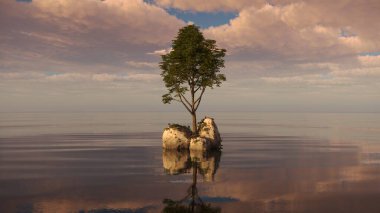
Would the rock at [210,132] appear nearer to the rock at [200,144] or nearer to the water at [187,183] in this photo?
the rock at [200,144]

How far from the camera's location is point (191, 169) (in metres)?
31.5

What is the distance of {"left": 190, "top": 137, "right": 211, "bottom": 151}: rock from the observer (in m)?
44.4

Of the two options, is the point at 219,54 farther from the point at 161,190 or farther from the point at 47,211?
the point at 47,211

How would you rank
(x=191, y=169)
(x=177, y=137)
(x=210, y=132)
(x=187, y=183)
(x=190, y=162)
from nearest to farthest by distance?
1. (x=187, y=183)
2. (x=191, y=169)
3. (x=190, y=162)
4. (x=210, y=132)
5. (x=177, y=137)

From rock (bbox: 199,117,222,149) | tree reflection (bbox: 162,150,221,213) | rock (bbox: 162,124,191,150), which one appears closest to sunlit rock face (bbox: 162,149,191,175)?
tree reflection (bbox: 162,150,221,213)

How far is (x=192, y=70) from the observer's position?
4759 cm

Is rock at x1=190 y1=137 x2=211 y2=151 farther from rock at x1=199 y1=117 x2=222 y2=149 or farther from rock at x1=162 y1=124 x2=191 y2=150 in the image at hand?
rock at x1=162 y1=124 x2=191 y2=150

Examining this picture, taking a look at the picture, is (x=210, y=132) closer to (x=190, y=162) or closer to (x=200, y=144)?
(x=200, y=144)

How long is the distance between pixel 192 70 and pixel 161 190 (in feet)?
87.8

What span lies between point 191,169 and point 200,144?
42.6 feet

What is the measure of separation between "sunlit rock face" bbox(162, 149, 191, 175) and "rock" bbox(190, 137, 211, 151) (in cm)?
138

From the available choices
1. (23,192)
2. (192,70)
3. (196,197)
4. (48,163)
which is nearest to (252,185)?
(196,197)

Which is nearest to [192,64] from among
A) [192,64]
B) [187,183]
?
[192,64]

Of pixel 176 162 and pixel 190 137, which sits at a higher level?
pixel 190 137
